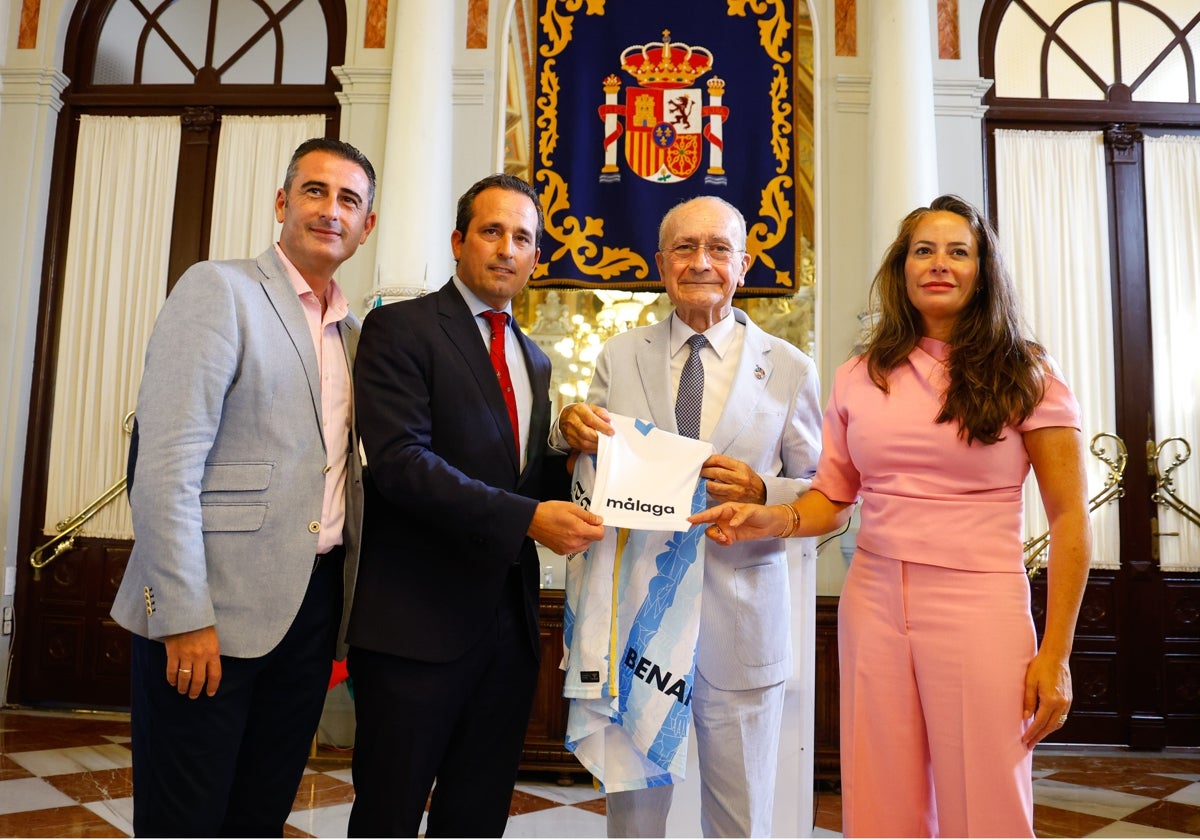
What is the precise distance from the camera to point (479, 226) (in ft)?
6.30

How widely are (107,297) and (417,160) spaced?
2.14 metres

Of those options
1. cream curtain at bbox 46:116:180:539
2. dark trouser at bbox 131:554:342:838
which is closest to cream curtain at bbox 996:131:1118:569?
dark trouser at bbox 131:554:342:838

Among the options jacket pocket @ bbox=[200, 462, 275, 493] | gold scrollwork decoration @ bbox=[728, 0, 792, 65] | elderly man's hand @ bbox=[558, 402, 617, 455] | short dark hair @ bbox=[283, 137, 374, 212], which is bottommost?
jacket pocket @ bbox=[200, 462, 275, 493]

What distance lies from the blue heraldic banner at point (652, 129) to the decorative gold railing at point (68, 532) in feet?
8.82

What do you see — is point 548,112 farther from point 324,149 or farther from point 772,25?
point 324,149

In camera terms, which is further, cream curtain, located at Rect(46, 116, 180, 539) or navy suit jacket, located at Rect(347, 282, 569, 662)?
cream curtain, located at Rect(46, 116, 180, 539)

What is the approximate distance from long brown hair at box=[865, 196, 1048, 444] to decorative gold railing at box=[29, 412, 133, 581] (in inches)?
176

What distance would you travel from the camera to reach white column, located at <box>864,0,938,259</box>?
14.1ft

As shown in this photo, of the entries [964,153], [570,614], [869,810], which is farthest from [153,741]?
[964,153]

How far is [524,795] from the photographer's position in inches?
142

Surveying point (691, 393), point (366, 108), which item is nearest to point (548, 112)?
point (366, 108)

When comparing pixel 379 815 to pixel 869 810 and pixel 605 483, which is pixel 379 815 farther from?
pixel 869 810

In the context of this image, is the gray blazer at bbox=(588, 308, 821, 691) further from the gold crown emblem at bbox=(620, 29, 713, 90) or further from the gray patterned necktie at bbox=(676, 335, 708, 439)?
the gold crown emblem at bbox=(620, 29, 713, 90)

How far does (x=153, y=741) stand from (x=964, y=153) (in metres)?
4.56
